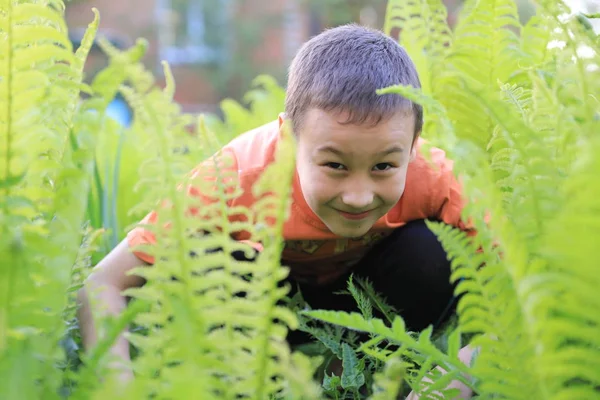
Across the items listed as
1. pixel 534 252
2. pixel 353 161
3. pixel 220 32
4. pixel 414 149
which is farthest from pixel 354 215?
pixel 220 32

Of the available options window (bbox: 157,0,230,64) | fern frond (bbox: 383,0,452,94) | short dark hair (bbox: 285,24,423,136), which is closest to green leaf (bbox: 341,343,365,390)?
short dark hair (bbox: 285,24,423,136)

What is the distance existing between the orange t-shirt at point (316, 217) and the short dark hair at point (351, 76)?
0.15 m

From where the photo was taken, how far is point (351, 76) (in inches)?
60.7

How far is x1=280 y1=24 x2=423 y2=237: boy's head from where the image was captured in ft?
4.66

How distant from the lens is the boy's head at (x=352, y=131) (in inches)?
55.9

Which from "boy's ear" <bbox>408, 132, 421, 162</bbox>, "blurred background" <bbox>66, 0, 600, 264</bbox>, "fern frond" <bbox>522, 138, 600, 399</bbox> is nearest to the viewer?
"fern frond" <bbox>522, 138, 600, 399</bbox>

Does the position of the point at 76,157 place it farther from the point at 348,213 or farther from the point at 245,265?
the point at 348,213

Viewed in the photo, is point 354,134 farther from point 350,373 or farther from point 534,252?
point 534,252

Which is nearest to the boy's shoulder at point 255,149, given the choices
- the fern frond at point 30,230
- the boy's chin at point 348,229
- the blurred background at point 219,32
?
the boy's chin at point 348,229

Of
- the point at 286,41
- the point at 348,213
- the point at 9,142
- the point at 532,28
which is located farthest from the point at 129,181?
the point at 286,41

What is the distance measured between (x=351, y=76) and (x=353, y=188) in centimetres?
26

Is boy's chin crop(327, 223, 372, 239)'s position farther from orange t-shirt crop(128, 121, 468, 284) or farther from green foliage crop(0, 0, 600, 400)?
green foliage crop(0, 0, 600, 400)

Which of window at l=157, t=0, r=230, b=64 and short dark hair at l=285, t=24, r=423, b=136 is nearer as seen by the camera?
short dark hair at l=285, t=24, r=423, b=136

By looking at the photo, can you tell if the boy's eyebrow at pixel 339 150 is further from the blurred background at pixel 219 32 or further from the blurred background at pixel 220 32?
the blurred background at pixel 219 32
